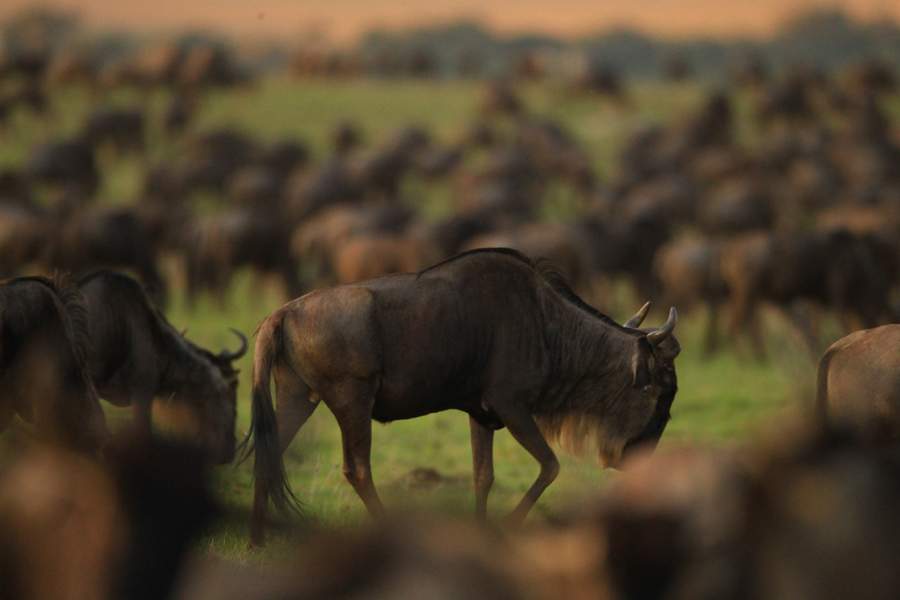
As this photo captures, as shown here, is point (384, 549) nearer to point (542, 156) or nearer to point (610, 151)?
point (542, 156)

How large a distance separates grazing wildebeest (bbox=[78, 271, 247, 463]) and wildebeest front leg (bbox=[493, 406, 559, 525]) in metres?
2.39

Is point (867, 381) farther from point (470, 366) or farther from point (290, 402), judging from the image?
point (290, 402)

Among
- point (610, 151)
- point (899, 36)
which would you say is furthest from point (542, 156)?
point (899, 36)

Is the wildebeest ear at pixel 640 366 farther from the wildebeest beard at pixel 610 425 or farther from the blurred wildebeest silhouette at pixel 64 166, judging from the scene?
the blurred wildebeest silhouette at pixel 64 166

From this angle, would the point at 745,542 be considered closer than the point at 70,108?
Yes

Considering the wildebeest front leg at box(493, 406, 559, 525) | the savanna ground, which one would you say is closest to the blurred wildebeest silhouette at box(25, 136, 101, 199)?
the savanna ground

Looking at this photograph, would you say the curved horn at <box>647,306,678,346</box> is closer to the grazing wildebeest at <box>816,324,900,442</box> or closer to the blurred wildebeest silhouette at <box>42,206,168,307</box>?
the grazing wildebeest at <box>816,324,900,442</box>

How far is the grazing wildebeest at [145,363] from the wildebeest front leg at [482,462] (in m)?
2.00

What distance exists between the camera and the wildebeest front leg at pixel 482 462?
7223 millimetres

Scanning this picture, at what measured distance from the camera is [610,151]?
40.6 meters

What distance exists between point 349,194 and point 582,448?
78.6ft

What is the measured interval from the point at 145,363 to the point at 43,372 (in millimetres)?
1870

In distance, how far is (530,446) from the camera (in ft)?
22.8

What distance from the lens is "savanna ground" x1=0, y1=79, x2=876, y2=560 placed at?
325 inches
